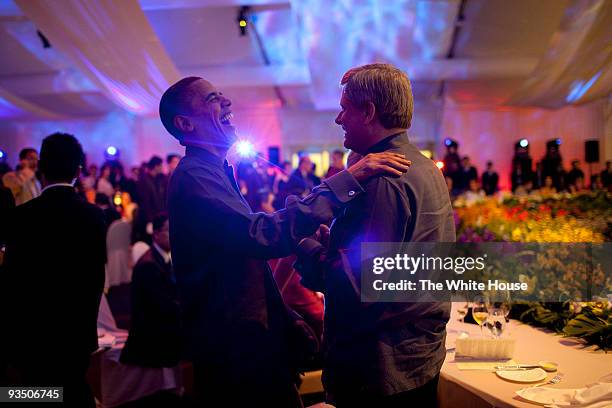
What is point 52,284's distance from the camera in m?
2.10

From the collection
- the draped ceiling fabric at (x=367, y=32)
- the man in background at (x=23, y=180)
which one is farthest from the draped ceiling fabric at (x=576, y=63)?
the man in background at (x=23, y=180)

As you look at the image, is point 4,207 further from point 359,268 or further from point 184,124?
point 359,268

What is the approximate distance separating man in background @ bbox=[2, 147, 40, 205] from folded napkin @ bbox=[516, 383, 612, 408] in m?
4.56

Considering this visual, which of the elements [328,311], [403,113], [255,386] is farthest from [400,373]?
[403,113]

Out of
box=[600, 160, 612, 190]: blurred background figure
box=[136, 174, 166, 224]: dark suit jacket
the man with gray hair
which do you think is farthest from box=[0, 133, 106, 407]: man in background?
box=[600, 160, 612, 190]: blurred background figure

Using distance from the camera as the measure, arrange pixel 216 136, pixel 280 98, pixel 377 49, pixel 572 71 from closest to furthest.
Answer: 1. pixel 216 136
2. pixel 572 71
3. pixel 377 49
4. pixel 280 98

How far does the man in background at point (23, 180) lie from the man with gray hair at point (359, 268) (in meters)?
4.34

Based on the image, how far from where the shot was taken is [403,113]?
1503mm

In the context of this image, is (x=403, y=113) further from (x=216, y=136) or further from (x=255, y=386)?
(x=255, y=386)

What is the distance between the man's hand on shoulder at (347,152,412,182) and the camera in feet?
4.59

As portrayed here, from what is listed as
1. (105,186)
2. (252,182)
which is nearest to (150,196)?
(252,182)

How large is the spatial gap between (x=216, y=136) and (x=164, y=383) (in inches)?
96.2

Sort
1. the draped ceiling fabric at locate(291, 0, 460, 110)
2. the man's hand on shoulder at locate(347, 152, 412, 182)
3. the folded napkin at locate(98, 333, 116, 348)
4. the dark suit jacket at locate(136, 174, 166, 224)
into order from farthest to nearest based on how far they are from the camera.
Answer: the draped ceiling fabric at locate(291, 0, 460, 110)
the dark suit jacket at locate(136, 174, 166, 224)
the folded napkin at locate(98, 333, 116, 348)
the man's hand on shoulder at locate(347, 152, 412, 182)

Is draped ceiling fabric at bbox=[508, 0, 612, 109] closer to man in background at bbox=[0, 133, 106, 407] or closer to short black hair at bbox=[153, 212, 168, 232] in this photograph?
short black hair at bbox=[153, 212, 168, 232]
